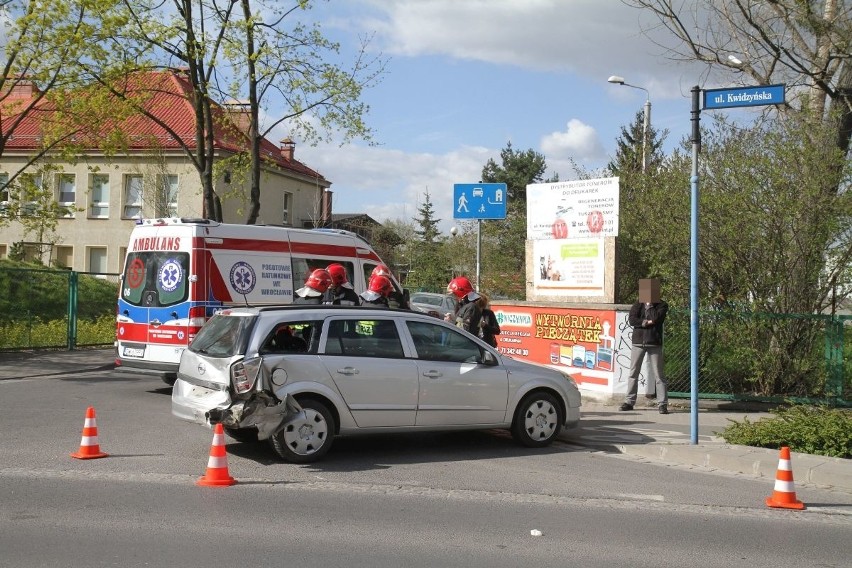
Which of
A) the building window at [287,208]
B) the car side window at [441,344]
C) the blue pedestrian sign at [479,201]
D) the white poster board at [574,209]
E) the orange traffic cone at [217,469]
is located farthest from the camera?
the building window at [287,208]

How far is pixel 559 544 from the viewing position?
242 inches

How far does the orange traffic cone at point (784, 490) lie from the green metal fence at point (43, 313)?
1612 centimetres

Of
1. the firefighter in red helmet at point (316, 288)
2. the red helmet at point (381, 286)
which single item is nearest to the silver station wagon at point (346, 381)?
the red helmet at point (381, 286)

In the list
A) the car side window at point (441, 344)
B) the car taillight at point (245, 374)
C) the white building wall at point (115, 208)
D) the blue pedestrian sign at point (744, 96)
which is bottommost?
the car taillight at point (245, 374)

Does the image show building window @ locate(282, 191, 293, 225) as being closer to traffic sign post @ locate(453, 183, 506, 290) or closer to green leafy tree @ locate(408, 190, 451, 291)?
green leafy tree @ locate(408, 190, 451, 291)

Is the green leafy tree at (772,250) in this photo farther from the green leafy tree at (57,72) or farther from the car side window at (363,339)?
the green leafy tree at (57,72)

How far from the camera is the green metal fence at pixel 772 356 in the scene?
41.9 ft

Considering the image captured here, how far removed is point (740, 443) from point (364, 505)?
4.91 meters

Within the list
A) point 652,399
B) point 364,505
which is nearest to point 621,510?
point 364,505

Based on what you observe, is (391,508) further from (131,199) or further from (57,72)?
(131,199)

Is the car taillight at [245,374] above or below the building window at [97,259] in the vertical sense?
below

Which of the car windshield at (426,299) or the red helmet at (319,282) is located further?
the car windshield at (426,299)

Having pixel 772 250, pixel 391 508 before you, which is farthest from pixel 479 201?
pixel 391 508

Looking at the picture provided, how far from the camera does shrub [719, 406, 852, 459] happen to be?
926 cm
